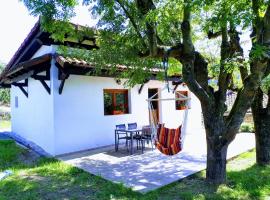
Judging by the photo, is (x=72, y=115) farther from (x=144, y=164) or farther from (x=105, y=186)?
(x=105, y=186)

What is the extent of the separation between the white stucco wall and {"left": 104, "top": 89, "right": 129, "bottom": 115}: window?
0.23 m

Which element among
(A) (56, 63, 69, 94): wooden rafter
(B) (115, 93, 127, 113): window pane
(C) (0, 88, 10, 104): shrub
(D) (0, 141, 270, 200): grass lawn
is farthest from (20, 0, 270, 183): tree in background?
(C) (0, 88, 10, 104): shrub

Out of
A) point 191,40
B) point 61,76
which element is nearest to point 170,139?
point 191,40

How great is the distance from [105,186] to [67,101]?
462 cm

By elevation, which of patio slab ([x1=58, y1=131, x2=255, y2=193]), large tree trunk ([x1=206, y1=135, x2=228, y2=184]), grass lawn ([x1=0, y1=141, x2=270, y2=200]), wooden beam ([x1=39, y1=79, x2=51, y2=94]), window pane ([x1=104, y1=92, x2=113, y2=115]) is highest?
wooden beam ([x1=39, y1=79, x2=51, y2=94])

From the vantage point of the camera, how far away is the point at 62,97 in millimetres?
9672

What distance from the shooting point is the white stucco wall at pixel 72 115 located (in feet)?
31.3

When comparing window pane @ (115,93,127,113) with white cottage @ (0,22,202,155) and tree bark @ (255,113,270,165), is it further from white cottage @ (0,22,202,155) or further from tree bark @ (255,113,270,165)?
tree bark @ (255,113,270,165)

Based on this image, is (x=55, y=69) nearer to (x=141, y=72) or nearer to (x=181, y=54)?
(x=141, y=72)

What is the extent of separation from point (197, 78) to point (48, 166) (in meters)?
5.12

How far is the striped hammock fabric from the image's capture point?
285 inches

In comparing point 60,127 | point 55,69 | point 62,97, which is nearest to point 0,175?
point 60,127

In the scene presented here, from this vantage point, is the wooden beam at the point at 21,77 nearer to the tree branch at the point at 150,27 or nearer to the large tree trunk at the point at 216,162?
Answer: the tree branch at the point at 150,27

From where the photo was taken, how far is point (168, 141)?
24.4 feet
